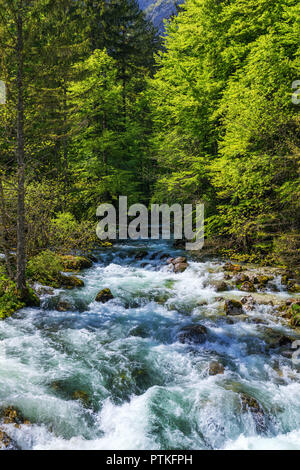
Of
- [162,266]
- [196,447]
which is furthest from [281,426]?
[162,266]

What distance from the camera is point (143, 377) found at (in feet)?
19.5

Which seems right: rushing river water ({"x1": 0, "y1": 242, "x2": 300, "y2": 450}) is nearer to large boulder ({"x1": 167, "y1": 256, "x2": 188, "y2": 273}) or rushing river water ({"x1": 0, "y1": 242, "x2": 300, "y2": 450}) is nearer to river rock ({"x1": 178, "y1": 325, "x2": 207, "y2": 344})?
river rock ({"x1": 178, "y1": 325, "x2": 207, "y2": 344})

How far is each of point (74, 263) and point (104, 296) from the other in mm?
4060

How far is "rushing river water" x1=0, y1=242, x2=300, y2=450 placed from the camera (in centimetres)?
461

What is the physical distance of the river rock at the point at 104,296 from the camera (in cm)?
977

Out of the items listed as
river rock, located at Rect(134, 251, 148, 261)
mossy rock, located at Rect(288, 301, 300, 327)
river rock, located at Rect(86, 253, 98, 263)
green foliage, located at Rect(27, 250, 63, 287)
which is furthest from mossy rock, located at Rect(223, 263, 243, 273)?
green foliage, located at Rect(27, 250, 63, 287)

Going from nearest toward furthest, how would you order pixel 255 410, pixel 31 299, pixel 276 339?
pixel 255 410, pixel 276 339, pixel 31 299

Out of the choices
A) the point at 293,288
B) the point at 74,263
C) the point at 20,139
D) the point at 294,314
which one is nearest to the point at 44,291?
the point at 74,263

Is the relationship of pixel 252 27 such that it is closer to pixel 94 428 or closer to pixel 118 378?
pixel 118 378

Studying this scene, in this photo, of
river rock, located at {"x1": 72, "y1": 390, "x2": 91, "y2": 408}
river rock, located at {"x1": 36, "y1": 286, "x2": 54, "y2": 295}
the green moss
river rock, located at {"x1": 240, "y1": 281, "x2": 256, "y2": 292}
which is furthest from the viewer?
river rock, located at {"x1": 240, "y1": 281, "x2": 256, "y2": 292}

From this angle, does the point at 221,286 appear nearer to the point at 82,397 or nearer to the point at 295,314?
the point at 295,314

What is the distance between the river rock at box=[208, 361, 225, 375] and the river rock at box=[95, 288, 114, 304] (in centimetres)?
462

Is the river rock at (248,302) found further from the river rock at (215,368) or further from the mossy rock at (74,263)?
the mossy rock at (74,263)
